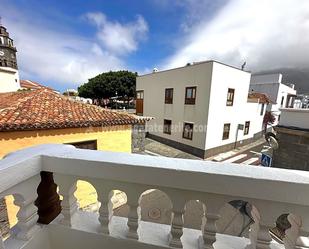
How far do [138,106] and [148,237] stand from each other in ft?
65.0

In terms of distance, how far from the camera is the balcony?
91 cm

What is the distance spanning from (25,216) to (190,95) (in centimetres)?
1405

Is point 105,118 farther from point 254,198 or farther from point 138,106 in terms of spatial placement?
point 138,106

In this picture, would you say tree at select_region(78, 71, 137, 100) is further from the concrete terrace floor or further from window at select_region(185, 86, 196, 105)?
window at select_region(185, 86, 196, 105)

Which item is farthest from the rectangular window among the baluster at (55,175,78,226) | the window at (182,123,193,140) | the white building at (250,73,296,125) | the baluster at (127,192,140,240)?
the baluster at (55,175,78,226)

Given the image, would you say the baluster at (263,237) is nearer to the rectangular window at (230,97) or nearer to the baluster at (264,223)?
the baluster at (264,223)

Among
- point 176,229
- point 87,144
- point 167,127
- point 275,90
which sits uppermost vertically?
point 275,90

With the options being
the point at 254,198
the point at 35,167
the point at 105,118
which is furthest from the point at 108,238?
the point at 105,118

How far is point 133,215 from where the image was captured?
1.16 metres

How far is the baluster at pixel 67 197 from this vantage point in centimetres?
119

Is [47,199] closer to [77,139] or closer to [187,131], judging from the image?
[77,139]

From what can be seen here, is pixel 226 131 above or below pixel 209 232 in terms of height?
below

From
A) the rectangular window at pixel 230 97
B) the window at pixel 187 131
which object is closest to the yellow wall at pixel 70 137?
the window at pixel 187 131

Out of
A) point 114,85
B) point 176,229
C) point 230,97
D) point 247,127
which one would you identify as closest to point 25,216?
point 176,229
